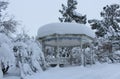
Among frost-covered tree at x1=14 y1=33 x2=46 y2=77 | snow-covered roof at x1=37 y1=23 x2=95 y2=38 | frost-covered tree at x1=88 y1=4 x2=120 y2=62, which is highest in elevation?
frost-covered tree at x1=88 y1=4 x2=120 y2=62

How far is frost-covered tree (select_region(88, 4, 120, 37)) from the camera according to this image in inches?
1374

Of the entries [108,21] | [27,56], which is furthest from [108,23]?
[27,56]

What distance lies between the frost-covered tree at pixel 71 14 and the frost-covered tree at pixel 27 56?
22303mm

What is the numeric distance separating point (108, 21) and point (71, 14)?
573 centimetres

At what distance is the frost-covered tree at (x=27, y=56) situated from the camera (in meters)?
15.0

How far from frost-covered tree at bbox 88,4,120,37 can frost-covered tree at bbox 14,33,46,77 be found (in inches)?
746

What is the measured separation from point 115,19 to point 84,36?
1569cm

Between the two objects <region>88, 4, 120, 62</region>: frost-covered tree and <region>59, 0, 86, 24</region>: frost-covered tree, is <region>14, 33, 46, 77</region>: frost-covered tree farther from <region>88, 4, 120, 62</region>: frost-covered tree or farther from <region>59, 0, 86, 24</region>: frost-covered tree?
<region>59, 0, 86, 24</region>: frost-covered tree

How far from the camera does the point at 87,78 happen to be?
1316 cm

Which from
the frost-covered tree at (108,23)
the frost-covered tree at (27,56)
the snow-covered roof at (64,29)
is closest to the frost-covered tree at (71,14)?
the frost-covered tree at (108,23)

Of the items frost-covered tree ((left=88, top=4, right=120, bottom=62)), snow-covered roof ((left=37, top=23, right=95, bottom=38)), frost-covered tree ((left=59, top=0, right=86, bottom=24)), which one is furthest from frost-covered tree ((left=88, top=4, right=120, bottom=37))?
snow-covered roof ((left=37, top=23, right=95, bottom=38))

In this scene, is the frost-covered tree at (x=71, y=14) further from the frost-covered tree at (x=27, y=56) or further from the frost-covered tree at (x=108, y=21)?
the frost-covered tree at (x=27, y=56)

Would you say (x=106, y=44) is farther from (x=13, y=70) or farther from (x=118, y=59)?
(x=13, y=70)

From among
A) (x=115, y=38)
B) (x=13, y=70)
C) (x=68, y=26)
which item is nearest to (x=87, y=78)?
(x=13, y=70)
